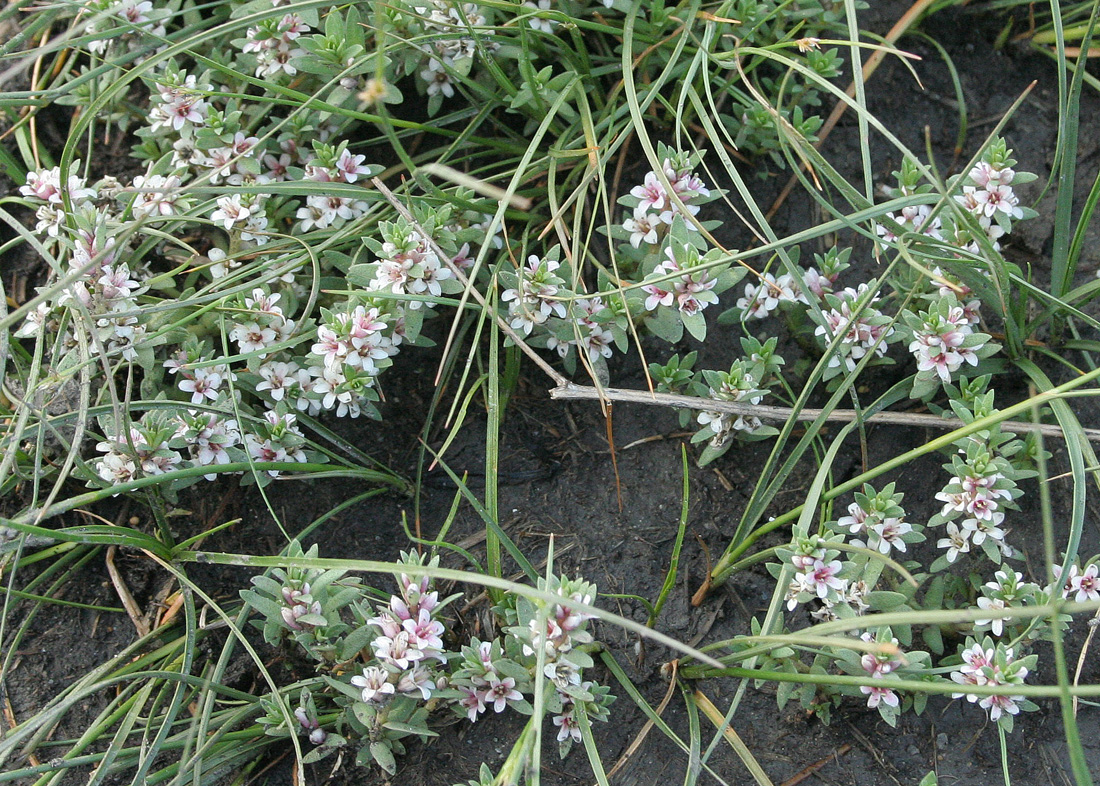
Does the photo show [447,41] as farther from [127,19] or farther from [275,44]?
[127,19]

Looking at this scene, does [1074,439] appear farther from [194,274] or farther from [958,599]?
[194,274]

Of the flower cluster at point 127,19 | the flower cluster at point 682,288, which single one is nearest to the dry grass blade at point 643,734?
the flower cluster at point 682,288

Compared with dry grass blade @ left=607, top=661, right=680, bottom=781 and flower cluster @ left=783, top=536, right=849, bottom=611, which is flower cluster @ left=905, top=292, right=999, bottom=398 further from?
dry grass blade @ left=607, top=661, right=680, bottom=781

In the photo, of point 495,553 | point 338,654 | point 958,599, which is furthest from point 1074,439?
point 338,654

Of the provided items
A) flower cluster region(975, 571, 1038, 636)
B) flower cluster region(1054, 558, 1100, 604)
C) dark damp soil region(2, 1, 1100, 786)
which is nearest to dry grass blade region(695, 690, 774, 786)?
dark damp soil region(2, 1, 1100, 786)

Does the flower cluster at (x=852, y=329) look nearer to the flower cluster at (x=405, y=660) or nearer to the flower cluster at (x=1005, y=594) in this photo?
the flower cluster at (x=1005, y=594)

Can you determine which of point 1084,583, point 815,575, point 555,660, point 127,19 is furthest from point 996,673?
point 127,19

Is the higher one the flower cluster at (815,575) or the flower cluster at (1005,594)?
the flower cluster at (815,575)
